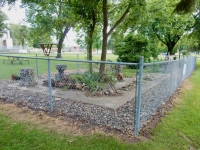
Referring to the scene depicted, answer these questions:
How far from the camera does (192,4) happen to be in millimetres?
2898

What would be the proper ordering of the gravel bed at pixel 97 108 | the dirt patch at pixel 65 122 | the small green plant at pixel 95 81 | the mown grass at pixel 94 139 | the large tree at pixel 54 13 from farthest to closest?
the large tree at pixel 54 13 < the small green plant at pixel 95 81 < the gravel bed at pixel 97 108 < the dirt patch at pixel 65 122 < the mown grass at pixel 94 139

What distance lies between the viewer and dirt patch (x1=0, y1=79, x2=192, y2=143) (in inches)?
109

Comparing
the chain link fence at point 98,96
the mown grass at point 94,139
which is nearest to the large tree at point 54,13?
the chain link fence at point 98,96

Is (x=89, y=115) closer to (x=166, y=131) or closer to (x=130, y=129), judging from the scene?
(x=130, y=129)

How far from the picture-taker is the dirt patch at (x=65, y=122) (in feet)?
9.10

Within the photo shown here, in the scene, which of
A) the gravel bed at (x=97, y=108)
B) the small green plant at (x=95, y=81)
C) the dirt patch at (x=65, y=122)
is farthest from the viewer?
the small green plant at (x=95, y=81)

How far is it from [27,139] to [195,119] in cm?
355

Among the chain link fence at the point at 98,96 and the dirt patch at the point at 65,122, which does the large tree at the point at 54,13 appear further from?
the dirt patch at the point at 65,122

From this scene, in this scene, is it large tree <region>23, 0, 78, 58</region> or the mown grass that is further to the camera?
large tree <region>23, 0, 78, 58</region>

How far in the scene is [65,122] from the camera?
3176 mm

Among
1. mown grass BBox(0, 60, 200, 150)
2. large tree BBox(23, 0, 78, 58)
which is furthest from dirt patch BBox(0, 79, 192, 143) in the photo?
large tree BBox(23, 0, 78, 58)

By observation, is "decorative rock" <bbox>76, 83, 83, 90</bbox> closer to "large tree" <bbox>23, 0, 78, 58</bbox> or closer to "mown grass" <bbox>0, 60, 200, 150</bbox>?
"mown grass" <bbox>0, 60, 200, 150</bbox>

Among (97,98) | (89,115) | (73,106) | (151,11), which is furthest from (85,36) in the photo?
(89,115)

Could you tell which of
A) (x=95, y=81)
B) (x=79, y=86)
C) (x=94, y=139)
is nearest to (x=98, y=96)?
(x=95, y=81)
